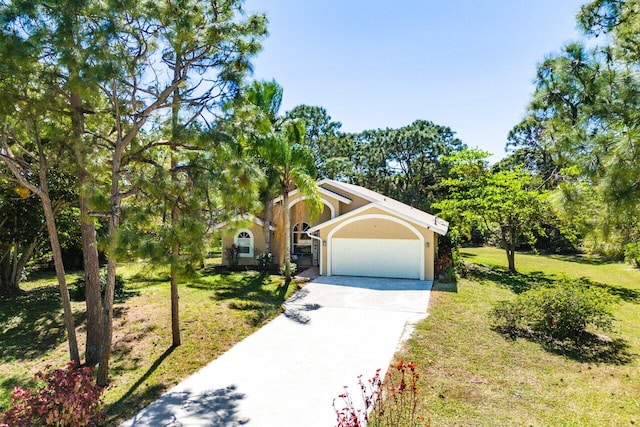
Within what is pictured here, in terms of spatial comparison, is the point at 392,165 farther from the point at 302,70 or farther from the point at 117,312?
the point at 117,312

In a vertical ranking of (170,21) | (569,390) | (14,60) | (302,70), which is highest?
(302,70)

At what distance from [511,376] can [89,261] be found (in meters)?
9.95

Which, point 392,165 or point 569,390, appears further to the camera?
point 392,165

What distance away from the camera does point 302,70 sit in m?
17.0

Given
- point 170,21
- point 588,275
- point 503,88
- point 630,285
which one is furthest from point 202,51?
point 588,275

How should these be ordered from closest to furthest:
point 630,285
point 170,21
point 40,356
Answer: point 170,21, point 40,356, point 630,285

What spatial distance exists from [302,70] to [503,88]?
9.07 m

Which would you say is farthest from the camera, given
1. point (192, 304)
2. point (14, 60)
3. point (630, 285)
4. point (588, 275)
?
point (588, 275)

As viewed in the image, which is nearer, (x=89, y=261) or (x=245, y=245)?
(x=89, y=261)

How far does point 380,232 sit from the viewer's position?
19109 mm

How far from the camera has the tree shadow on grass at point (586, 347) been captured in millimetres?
9207

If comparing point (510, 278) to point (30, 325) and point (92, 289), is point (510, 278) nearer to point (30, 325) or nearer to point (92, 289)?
point (92, 289)

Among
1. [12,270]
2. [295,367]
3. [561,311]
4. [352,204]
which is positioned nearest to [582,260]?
[352,204]

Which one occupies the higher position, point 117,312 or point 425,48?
point 425,48
